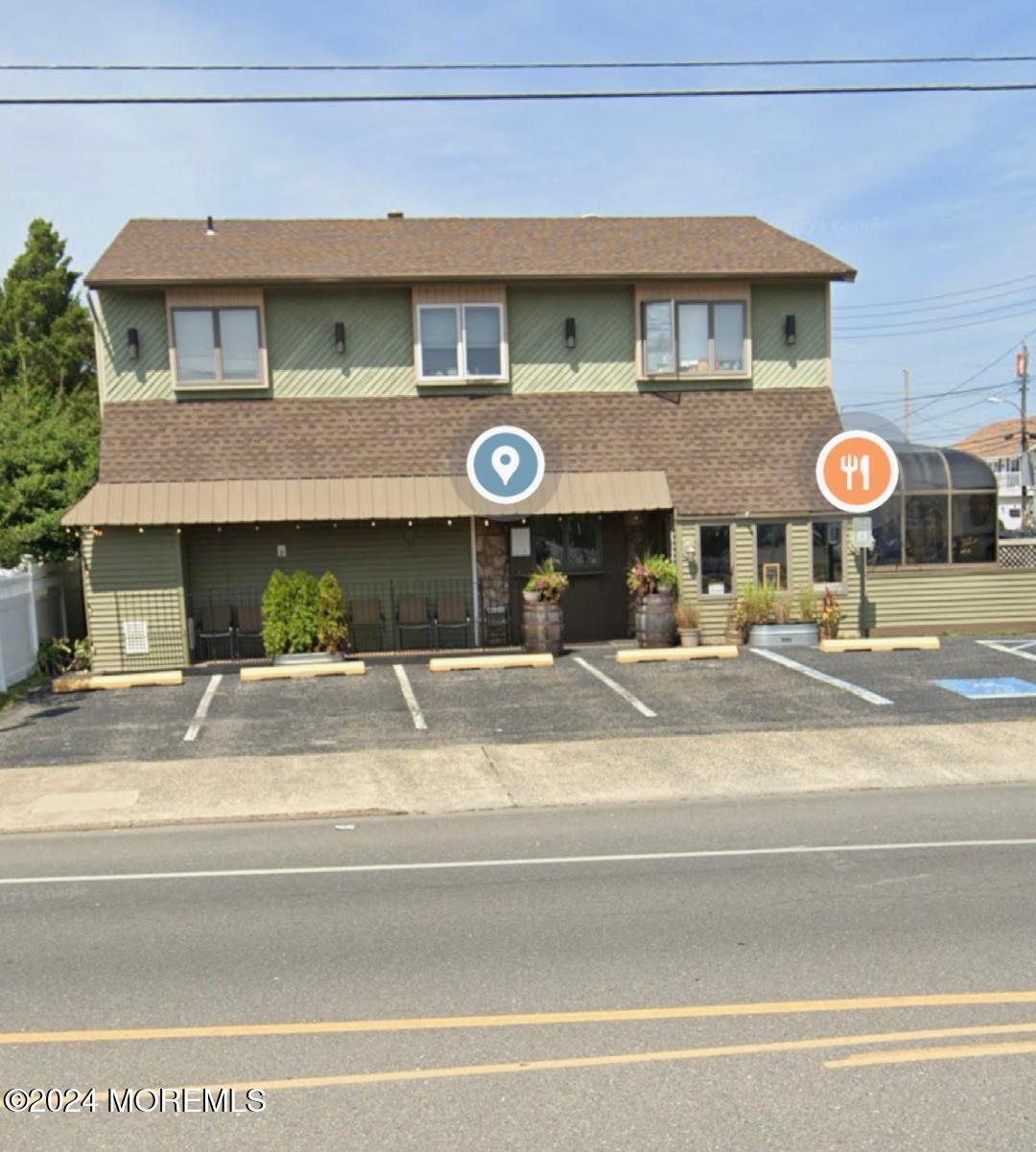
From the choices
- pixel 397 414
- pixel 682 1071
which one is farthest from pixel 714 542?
pixel 682 1071

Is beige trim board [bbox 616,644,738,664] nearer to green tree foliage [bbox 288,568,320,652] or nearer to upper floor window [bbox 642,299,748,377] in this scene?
green tree foliage [bbox 288,568,320,652]

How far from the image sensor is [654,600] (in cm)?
1858

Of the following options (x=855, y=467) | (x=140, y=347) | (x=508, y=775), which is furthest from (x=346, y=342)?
(x=508, y=775)

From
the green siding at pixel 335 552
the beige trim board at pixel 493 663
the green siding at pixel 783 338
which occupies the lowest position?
the beige trim board at pixel 493 663

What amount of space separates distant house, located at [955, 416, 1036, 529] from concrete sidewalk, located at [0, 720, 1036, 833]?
157 feet

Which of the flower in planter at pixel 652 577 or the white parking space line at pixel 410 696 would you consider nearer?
the white parking space line at pixel 410 696

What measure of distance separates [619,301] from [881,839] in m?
13.8

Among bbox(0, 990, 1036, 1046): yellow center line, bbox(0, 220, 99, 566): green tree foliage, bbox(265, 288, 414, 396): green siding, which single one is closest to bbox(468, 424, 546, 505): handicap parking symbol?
Answer: bbox(265, 288, 414, 396): green siding

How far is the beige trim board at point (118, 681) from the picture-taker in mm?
16375

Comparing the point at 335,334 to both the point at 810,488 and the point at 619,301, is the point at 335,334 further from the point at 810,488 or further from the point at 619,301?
the point at 810,488

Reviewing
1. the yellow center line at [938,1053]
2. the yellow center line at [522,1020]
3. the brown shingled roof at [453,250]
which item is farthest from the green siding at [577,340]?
the yellow center line at [938,1053]

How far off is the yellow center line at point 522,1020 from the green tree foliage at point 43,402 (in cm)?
1528

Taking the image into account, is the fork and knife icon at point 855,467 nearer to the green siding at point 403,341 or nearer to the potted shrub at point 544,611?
the green siding at point 403,341

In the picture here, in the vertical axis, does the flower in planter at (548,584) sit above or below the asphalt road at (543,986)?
above
